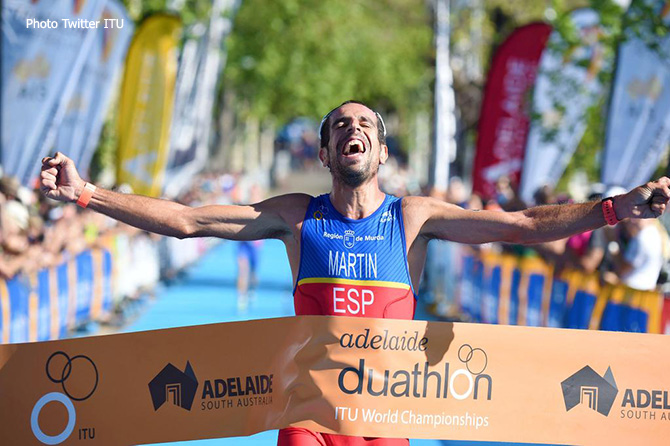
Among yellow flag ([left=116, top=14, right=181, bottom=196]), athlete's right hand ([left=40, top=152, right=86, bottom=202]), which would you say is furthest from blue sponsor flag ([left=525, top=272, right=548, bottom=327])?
yellow flag ([left=116, top=14, right=181, bottom=196])

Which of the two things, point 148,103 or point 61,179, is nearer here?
point 61,179

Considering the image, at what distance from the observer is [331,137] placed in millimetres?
4859

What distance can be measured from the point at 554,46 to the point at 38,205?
7.31 metres

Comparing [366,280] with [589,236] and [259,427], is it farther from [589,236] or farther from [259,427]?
[589,236]

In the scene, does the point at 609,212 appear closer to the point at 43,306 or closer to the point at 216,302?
the point at 43,306

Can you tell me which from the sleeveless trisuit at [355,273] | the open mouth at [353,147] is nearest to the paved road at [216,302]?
the sleeveless trisuit at [355,273]

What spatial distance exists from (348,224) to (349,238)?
77mm

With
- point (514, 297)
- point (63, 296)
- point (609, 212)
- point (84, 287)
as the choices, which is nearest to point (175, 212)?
point (609, 212)

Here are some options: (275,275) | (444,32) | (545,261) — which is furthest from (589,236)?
(275,275)

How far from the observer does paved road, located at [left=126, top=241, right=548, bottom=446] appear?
15039 millimetres

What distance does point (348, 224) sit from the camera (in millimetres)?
4824

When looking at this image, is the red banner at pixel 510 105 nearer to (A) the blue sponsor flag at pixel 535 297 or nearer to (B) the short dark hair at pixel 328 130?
(A) the blue sponsor flag at pixel 535 297

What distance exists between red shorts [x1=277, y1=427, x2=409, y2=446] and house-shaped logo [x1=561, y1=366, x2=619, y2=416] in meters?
0.75

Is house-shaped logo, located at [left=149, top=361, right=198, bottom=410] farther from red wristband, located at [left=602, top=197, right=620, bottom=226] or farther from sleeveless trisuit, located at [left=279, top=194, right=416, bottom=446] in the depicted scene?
red wristband, located at [left=602, top=197, right=620, bottom=226]
